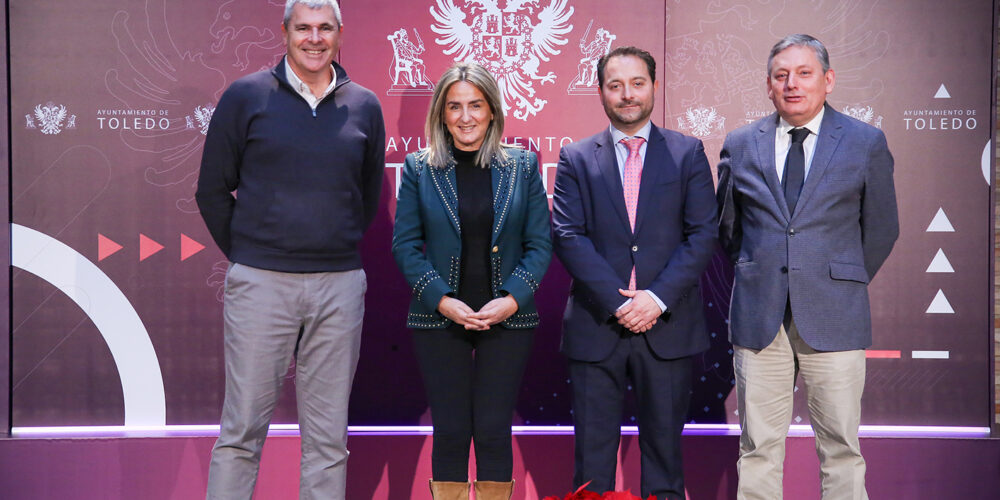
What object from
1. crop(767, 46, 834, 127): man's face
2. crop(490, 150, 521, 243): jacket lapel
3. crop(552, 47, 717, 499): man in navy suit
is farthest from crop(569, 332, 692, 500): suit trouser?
crop(767, 46, 834, 127): man's face

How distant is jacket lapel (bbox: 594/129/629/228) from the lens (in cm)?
286

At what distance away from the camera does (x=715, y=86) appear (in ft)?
12.0

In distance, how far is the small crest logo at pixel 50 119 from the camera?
3.58m

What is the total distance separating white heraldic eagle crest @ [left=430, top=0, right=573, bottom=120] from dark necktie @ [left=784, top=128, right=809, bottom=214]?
49.2 inches

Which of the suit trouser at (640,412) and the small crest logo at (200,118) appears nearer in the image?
the suit trouser at (640,412)

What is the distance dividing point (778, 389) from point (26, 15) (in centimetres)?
Result: 361

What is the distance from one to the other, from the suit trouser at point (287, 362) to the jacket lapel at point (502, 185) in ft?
1.85

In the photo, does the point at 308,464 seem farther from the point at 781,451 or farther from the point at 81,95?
the point at 81,95

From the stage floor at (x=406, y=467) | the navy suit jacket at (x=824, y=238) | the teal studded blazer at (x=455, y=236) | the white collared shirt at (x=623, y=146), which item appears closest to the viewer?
the navy suit jacket at (x=824, y=238)

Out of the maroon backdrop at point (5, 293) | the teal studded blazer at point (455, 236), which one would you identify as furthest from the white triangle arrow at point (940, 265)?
the maroon backdrop at point (5, 293)

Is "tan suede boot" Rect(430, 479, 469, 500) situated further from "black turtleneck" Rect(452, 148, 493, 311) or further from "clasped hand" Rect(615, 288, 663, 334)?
"clasped hand" Rect(615, 288, 663, 334)

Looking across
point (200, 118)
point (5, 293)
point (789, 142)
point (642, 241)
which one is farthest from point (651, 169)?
point (5, 293)

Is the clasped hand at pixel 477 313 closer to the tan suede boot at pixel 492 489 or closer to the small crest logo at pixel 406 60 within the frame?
the tan suede boot at pixel 492 489

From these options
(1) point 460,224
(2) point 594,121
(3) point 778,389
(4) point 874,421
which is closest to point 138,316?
(1) point 460,224
